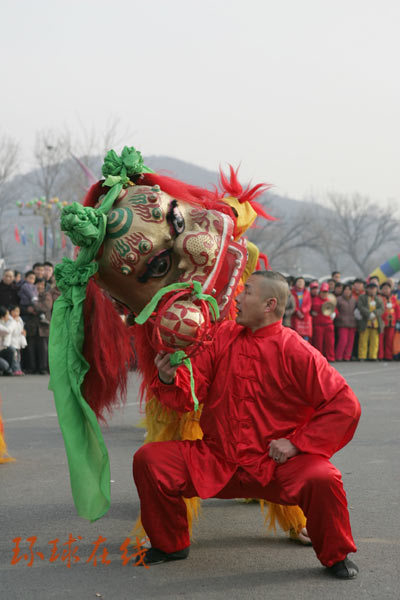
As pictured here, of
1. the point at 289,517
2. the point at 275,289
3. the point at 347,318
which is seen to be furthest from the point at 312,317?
the point at 275,289

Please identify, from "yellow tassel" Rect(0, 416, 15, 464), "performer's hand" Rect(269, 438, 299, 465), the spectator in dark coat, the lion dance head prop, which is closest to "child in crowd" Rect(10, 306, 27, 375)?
the spectator in dark coat

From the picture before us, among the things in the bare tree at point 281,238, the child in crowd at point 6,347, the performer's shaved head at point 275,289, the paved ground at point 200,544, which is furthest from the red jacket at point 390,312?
the bare tree at point 281,238

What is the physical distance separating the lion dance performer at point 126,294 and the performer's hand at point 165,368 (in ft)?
0.12

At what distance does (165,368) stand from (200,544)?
0.90 m

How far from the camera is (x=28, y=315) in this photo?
37.2 feet

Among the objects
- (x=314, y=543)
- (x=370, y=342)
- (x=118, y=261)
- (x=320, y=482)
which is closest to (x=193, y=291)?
(x=118, y=261)

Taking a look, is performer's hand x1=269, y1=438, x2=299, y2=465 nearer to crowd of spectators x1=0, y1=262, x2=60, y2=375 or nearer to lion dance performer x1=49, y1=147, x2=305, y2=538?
lion dance performer x1=49, y1=147, x2=305, y2=538

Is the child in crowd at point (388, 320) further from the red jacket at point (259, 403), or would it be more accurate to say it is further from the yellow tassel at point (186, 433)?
the red jacket at point (259, 403)

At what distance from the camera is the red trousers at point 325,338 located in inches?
570

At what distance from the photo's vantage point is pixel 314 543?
3.04 m

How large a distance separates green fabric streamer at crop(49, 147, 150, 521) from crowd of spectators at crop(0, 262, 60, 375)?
772cm

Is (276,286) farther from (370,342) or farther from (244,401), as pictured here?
(370,342)

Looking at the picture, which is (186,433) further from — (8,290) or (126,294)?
(8,290)

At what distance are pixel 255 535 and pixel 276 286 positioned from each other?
117 centimetres
